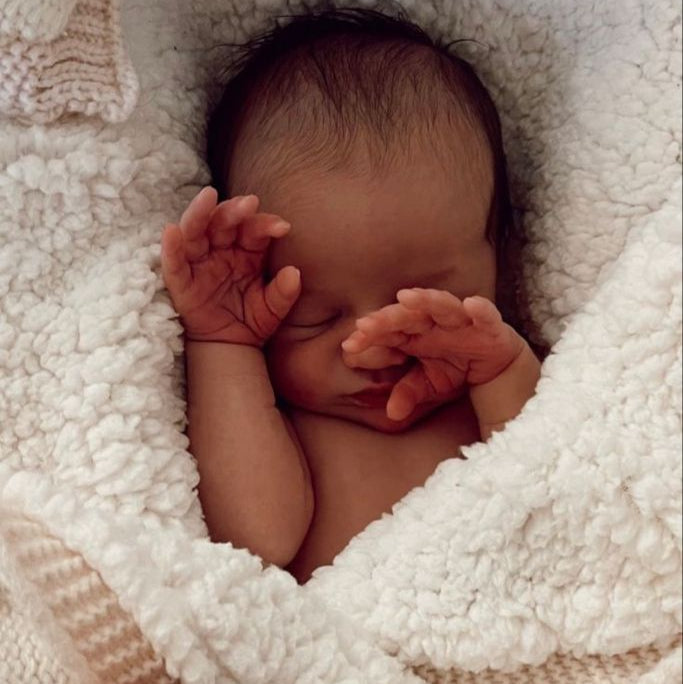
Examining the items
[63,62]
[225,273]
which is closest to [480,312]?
[225,273]

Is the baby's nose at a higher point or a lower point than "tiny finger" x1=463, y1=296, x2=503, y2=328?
lower

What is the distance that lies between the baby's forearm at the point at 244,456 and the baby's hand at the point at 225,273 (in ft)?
0.08

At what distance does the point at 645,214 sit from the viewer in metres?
0.97

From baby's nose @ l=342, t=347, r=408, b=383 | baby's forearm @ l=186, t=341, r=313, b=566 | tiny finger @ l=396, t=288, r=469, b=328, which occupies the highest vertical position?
tiny finger @ l=396, t=288, r=469, b=328

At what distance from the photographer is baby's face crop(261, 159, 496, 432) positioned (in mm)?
1005

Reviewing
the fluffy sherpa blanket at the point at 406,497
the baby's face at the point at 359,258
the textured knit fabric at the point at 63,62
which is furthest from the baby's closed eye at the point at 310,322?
the textured knit fabric at the point at 63,62

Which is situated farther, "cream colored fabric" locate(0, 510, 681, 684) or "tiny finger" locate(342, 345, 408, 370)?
"tiny finger" locate(342, 345, 408, 370)

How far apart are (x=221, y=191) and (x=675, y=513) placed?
55 cm

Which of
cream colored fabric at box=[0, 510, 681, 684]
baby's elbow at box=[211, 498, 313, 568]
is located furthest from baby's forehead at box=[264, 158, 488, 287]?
cream colored fabric at box=[0, 510, 681, 684]

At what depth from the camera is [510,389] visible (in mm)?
1011

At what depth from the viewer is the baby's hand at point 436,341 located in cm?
96

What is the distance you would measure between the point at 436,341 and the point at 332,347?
0.35ft

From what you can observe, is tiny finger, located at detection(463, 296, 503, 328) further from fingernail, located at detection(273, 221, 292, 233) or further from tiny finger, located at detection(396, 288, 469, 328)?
fingernail, located at detection(273, 221, 292, 233)

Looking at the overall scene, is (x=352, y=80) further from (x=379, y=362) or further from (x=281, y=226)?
(x=379, y=362)
